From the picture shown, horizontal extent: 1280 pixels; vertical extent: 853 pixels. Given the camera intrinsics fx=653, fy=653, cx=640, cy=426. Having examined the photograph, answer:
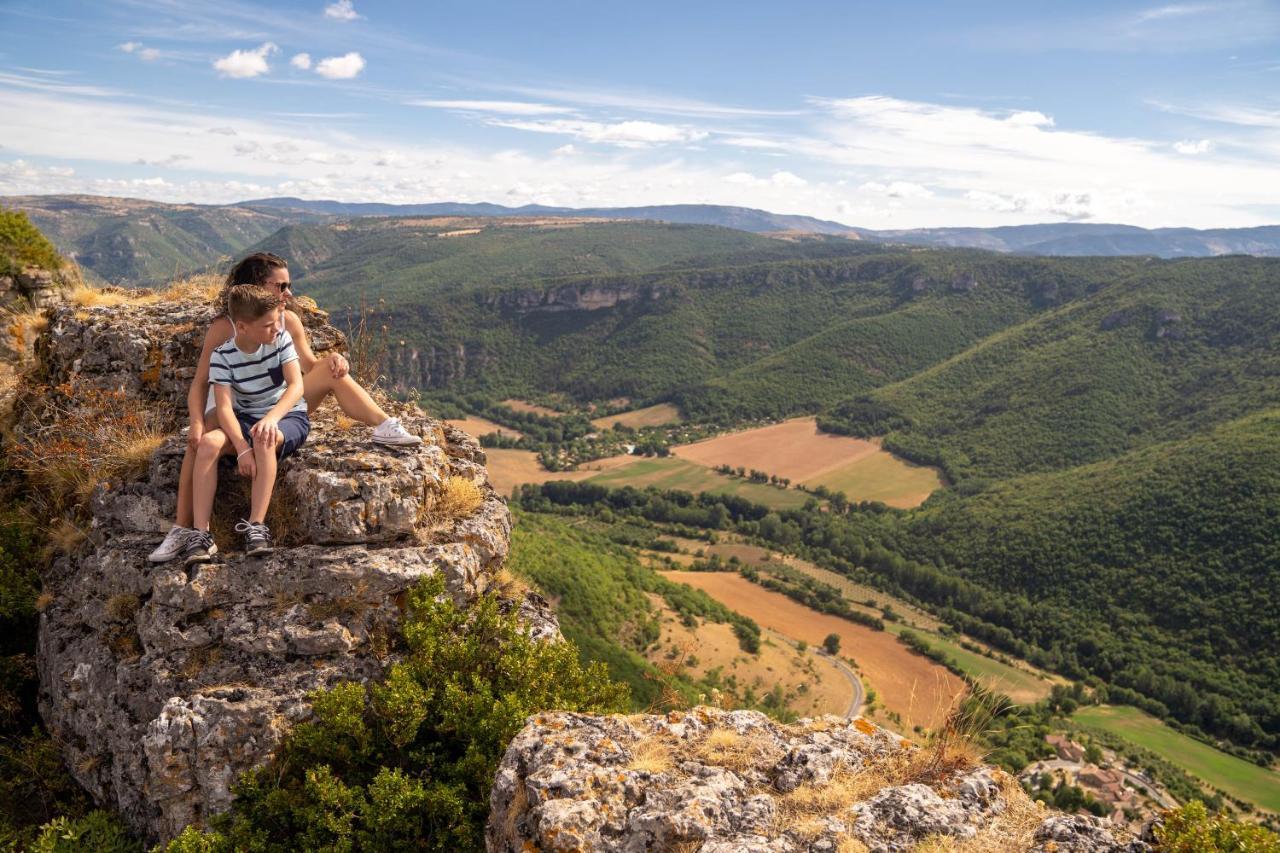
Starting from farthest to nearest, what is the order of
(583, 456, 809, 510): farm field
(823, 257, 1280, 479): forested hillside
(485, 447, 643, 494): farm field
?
(485, 447, 643, 494): farm field
(823, 257, 1280, 479): forested hillside
(583, 456, 809, 510): farm field

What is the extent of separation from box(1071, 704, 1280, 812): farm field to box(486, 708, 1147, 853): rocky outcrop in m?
69.7

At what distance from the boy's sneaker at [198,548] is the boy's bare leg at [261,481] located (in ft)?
1.50

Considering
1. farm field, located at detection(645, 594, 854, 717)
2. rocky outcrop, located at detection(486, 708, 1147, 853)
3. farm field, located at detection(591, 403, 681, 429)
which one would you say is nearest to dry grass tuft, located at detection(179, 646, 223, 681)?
rocky outcrop, located at detection(486, 708, 1147, 853)

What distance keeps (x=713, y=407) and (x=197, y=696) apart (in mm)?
171189

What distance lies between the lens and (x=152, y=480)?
748 cm

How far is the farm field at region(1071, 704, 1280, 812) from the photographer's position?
5319 centimetres

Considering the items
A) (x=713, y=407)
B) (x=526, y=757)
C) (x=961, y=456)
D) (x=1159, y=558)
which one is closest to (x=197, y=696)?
(x=526, y=757)

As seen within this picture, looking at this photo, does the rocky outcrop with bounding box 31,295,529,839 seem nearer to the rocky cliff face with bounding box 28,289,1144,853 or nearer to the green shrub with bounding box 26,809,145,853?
the rocky cliff face with bounding box 28,289,1144,853

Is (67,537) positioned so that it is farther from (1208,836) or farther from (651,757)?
(1208,836)

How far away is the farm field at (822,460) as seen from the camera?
123562mm

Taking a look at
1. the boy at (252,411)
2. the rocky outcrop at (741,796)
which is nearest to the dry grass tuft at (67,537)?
the boy at (252,411)

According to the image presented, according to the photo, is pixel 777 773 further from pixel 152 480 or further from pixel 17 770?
pixel 17 770

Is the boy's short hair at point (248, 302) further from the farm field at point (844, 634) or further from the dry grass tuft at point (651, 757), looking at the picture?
the farm field at point (844, 634)

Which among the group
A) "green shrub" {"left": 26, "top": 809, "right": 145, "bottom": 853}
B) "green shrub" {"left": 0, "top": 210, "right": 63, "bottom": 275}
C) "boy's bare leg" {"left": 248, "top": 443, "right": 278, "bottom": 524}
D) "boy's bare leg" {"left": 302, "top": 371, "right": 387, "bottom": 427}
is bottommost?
"green shrub" {"left": 26, "top": 809, "right": 145, "bottom": 853}
